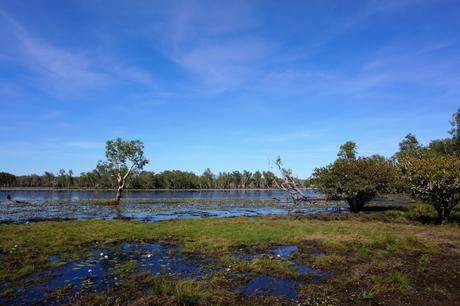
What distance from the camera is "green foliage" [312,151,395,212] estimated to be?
4341 cm

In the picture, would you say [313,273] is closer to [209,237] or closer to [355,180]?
[209,237]

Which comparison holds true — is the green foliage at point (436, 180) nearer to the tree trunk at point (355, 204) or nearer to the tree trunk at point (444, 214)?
the tree trunk at point (444, 214)

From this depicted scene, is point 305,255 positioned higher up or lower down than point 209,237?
lower down

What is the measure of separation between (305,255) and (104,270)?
9562mm

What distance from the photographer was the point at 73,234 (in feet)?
81.1

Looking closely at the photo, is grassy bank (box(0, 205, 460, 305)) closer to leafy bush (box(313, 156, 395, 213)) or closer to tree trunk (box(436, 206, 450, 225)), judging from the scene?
tree trunk (box(436, 206, 450, 225))

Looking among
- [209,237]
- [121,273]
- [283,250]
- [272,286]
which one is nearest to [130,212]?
[209,237]

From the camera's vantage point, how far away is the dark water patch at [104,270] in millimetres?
12481

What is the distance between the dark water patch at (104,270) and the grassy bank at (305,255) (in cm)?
87

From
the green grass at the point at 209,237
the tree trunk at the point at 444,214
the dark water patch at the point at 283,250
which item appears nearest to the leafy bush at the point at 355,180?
the tree trunk at the point at 444,214

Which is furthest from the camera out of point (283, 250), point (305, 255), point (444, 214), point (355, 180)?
point (355, 180)

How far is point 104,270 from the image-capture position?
51.3 ft

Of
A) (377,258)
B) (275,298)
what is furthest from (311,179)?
(275,298)

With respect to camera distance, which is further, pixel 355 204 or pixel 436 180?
pixel 355 204
